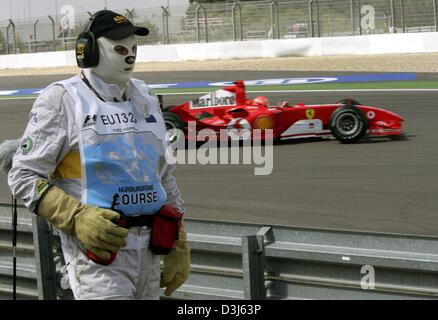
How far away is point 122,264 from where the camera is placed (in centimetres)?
336

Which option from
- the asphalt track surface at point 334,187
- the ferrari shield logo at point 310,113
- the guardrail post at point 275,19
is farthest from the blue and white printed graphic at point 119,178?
the guardrail post at point 275,19

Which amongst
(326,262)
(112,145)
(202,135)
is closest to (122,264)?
(112,145)

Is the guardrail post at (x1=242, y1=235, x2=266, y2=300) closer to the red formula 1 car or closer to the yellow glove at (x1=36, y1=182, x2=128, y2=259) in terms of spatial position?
the yellow glove at (x1=36, y1=182, x2=128, y2=259)

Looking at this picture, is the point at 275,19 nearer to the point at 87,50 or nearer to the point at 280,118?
the point at 280,118

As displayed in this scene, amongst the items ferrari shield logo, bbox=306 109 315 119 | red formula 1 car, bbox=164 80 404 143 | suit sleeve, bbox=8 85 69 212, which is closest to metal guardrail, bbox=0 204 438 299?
suit sleeve, bbox=8 85 69 212

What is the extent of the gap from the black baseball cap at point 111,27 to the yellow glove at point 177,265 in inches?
33.5

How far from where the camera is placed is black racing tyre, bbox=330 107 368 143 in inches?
461

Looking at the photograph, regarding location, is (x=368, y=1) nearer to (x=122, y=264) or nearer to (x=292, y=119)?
(x=292, y=119)

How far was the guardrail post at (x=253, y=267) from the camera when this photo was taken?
13.7 feet

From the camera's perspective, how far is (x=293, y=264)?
13.8 feet

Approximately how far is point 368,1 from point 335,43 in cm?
300

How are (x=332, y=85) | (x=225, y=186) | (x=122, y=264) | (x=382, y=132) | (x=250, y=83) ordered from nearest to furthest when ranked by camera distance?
(x=122, y=264) < (x=225, y=186) < (x=382, y=132) < (x=332, y=85) < (x=250, y=83)

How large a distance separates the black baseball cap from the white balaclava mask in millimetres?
23
